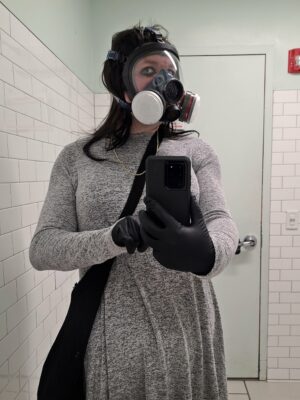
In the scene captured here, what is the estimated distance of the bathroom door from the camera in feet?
6.90

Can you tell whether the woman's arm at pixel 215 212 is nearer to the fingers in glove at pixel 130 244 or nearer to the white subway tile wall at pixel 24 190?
the fingers in glove at pixel 130 244

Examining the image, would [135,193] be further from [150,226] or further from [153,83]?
[153,83]

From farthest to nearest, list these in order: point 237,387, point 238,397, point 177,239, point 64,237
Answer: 1. point 237,387
2. point 238,397
3. point 64,237
4. point 177,239

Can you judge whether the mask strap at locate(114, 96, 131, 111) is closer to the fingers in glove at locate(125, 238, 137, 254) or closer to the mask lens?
the mask lens

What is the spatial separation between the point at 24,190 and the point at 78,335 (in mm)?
581

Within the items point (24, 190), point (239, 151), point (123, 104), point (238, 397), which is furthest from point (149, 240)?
point (238, 397)

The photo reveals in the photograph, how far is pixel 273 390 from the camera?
2156 mm

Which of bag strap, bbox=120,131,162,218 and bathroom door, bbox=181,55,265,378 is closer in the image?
bag strap, bbox=120,131,162,218

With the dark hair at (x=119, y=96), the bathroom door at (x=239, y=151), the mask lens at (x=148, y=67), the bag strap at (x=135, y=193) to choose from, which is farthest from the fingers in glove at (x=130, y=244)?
the bathroom door at (x=239, y=151)

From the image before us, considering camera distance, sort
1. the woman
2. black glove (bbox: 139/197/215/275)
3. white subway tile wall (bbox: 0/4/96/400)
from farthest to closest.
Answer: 1. white subway tile wall (bbox: 0/4/96/400)
2. the woman
3. black glove (bbox: 139/197/215/275)

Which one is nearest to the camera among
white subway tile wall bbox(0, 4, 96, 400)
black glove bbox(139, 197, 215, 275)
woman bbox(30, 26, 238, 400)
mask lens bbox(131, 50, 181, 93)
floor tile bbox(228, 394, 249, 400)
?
black glove bbox(139, 197, 215, 275)

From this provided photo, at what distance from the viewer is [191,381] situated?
795 mm

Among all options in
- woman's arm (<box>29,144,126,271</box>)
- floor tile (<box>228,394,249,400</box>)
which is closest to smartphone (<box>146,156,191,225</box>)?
woman's arm (<box>29,144,126,271</box>)

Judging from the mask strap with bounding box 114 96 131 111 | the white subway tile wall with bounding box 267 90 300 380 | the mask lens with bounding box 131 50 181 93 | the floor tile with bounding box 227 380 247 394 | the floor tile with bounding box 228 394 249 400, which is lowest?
the floor tile with bounding box 227 380 247 394
